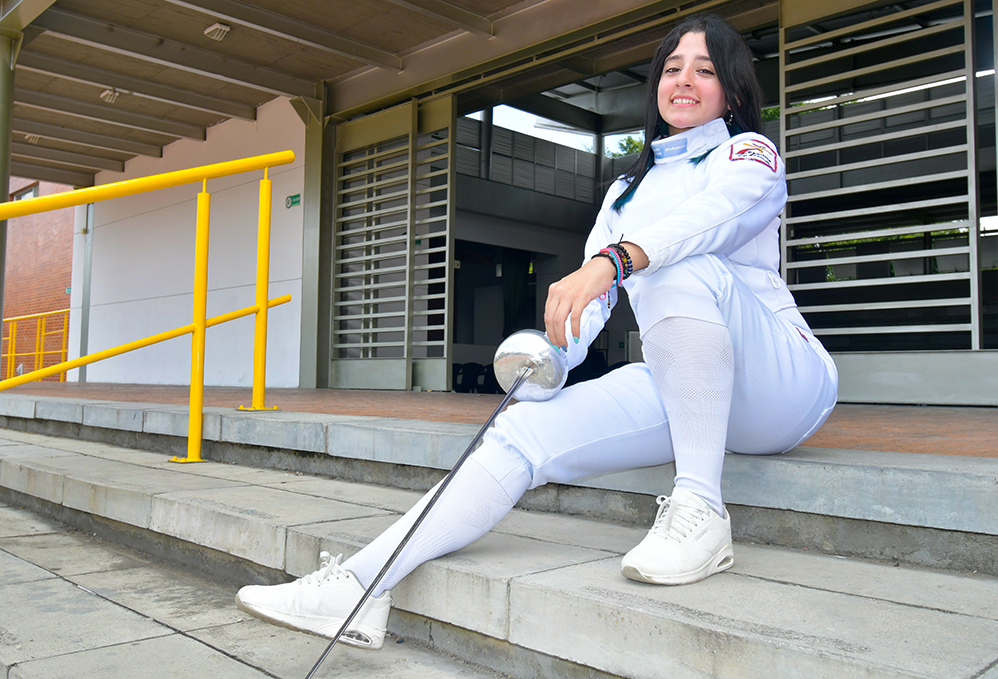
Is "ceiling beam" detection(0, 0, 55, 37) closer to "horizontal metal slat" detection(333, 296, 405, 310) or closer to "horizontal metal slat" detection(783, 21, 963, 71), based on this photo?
"horizontal metal slat" detection(333, 296, 405, 310)

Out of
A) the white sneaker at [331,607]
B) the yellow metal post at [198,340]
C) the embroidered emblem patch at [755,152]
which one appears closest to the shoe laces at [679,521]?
the white sneaker at [331,607]

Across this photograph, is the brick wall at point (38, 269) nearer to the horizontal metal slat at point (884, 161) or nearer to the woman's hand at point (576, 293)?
the horizontal metal slat at point (884, 161)

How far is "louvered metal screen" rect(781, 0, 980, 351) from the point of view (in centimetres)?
451

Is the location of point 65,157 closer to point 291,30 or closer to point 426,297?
point 291,30

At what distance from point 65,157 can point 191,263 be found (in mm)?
3155

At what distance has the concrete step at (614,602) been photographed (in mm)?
1108

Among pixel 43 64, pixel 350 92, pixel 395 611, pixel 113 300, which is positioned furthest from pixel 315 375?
pixel 395 611

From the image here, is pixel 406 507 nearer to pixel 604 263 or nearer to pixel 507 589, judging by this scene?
pixel 507 589

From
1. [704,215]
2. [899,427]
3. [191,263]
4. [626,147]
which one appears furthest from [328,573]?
[626,147]

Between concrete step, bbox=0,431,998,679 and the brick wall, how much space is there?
49.2ft

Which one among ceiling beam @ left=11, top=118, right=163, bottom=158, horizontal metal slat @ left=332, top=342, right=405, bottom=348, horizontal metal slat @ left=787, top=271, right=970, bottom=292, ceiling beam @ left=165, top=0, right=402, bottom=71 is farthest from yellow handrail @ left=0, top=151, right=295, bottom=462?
ceiling beam @ left=11, top=118, right=163, bottom=158

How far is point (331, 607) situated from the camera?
1527 millimetres

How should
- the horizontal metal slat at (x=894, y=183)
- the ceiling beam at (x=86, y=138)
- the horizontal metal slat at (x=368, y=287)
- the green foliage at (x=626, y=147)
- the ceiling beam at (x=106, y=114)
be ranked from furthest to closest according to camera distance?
the green foliage at (x=626, y=147) < the ceiling beam at (x=86, y=138) < the ceiling beam at (x=106, y=114) < the horizontal metal slat at (x=368, y=287) < the horizontal metal slat at (x=894, y=183)

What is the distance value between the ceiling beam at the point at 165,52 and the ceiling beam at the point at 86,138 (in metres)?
2.99
